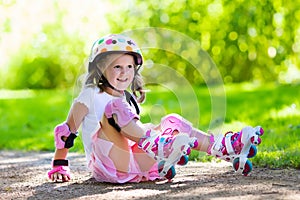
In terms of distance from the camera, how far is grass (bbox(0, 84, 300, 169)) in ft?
14.3

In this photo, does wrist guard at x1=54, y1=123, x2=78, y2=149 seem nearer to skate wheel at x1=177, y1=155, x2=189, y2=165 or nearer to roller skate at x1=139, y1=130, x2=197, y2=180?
roller skate at x1=139, y1=130, x2=197, y2=180

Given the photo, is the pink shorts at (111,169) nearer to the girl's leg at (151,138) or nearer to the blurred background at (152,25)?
the girl's leg at (151,138)

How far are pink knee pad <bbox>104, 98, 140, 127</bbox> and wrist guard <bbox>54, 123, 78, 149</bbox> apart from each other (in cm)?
30

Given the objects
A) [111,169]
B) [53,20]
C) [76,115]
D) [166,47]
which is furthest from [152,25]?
[111,169]

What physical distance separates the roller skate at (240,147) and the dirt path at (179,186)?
0.09 m

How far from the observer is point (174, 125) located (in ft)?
11.3

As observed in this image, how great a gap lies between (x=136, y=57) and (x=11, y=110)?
513 centimetres

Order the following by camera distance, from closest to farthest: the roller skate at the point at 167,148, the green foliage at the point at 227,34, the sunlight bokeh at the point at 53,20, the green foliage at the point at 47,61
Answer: the roller skate at the point at 167,148, the green foliage at the point at 227,34, the sunlight bokeh at the point at 53,20, the green foliage at the point at 47,61

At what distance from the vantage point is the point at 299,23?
11.3m

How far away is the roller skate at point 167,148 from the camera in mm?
3223

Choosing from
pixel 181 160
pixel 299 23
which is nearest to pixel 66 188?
pixel 181 160

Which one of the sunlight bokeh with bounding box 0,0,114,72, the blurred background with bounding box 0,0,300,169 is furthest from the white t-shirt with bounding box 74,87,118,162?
the sunlight bokeh with bounding box 0,0,114,72

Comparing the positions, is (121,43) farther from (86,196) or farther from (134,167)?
(86,196)

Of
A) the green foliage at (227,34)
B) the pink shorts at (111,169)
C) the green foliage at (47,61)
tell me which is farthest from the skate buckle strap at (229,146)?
the green foliage at (47,61)
